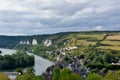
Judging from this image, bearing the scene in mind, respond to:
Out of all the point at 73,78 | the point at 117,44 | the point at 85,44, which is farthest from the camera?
the point at 85,44

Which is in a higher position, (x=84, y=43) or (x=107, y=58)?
(x=107, y=58)

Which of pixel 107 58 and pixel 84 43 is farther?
pixel 84 43

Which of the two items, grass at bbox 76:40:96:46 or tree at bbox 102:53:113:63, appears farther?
grass at bbox 76:40:96:46

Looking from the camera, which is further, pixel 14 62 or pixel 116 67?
pixel 14 62

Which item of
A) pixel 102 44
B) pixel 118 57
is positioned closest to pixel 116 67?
pixel 118 57

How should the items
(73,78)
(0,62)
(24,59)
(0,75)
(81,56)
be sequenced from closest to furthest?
(73,78) → (0,75) → (0,62) → (24,59) → (81,56)

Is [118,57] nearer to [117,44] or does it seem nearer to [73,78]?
[117,44]

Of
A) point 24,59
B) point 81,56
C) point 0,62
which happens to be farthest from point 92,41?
point 0,62

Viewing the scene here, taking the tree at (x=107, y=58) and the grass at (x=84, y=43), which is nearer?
the tree at (x=107, y=58)

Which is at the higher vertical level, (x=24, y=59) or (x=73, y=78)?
(x=73, y=78)

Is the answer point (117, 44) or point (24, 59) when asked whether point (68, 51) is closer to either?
point (117, 44)
